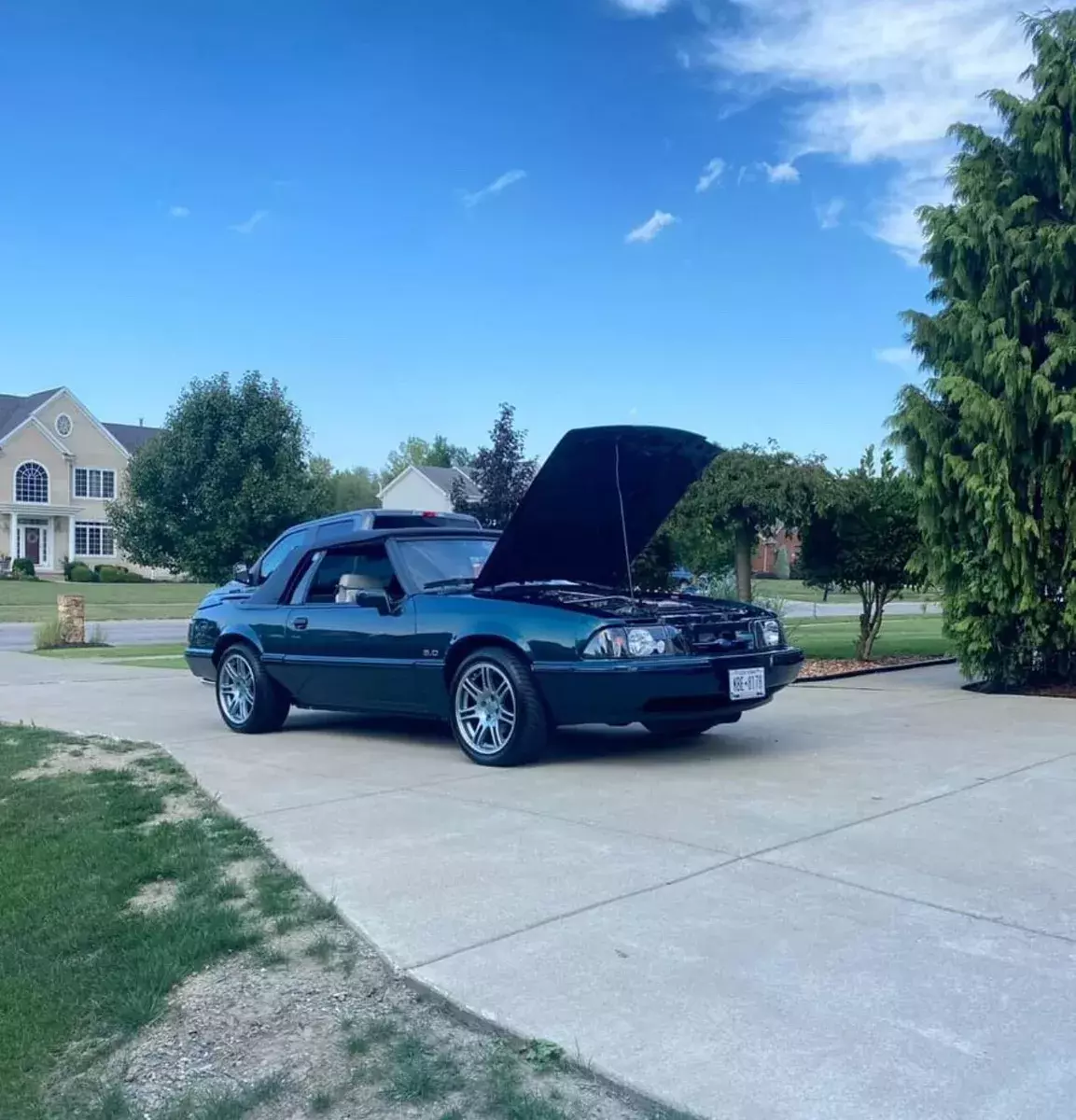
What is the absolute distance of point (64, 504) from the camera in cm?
5619

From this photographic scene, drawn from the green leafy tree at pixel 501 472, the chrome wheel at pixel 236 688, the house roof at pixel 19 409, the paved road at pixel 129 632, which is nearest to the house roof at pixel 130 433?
the house roof at pixel 19 409

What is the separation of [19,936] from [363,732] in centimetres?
487

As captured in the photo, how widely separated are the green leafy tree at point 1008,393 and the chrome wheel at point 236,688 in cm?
656

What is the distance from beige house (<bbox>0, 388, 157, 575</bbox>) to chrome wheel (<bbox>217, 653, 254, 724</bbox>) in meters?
47.8

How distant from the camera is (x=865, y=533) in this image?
46.7ft

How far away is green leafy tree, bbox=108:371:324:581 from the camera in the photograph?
2730 centimetres

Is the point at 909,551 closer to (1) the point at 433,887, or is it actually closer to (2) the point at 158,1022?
(1) the point at 433,887

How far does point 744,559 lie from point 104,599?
3353cm

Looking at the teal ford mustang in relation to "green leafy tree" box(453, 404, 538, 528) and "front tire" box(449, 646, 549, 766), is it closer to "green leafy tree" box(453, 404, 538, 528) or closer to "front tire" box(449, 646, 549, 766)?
"front tire" box(449, 646, 549, 766)

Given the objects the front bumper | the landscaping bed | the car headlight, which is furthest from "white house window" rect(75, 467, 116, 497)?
the landscaping bed

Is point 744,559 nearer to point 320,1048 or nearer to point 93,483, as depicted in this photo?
point 320,1048

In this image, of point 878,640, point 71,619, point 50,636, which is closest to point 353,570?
point 878,640

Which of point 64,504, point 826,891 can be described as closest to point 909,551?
point 826,891

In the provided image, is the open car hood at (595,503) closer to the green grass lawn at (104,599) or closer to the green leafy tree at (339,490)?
the green leafy tree at (339,490)
